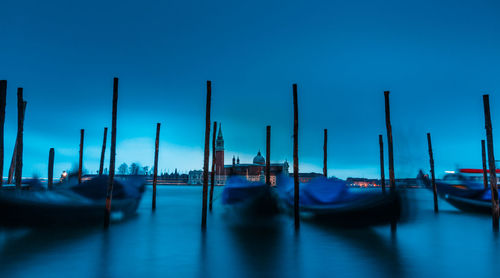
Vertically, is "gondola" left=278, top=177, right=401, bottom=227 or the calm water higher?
"gondola" left=278, top=177, right=401, bottom=227

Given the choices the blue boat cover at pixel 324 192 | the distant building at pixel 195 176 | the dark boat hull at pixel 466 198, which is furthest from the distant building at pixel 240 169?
the blue boat cover at pixel 324 192

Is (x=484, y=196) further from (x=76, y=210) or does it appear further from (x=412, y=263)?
(x=76, y=210)

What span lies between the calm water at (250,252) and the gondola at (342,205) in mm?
380

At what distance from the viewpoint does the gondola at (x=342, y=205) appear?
33.6ft

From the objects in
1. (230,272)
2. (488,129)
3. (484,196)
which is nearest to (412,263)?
(230,272)

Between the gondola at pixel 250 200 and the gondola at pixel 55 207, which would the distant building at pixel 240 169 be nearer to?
the gondola at pixel 250 200

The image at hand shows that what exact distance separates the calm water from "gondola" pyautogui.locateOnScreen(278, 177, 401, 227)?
1.25ft

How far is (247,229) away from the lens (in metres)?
11.8

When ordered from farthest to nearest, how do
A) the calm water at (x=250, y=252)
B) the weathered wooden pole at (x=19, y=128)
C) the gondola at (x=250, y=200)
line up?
the gondola at (x=250, y=200) → the weathered wooden pole at (x=19, y=128) → the calm water at (x=250, y=252)

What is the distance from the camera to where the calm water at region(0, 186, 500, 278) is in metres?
6.32

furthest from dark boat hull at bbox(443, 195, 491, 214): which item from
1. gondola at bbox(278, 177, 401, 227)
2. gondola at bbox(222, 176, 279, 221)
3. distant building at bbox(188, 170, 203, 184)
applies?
distant building at bbox(188, 170, 203, 184)

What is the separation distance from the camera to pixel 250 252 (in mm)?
7875

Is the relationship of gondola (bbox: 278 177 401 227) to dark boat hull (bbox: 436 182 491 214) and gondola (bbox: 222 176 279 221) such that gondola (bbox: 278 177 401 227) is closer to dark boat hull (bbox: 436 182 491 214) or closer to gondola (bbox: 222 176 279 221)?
gondola (bbox: 222 176 279 221)

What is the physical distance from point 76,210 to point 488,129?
12265mm
